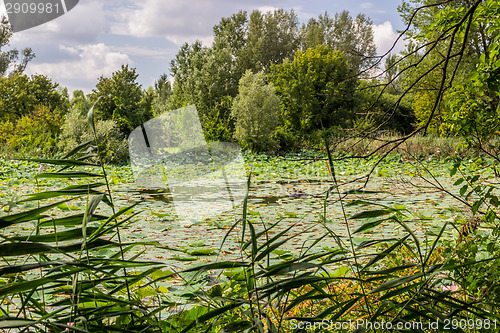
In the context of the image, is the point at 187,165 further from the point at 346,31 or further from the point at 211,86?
the point at 346,31

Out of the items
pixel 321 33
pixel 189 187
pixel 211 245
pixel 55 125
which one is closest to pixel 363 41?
pixel 321 33

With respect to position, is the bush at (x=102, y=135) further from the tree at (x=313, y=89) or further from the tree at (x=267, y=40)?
the tree at (x=267, y=40)

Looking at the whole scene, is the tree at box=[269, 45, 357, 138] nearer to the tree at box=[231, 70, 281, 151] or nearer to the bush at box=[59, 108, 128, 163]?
the tree at box=[231, 70, 281, 151]

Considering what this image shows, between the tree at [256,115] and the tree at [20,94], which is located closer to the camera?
the tree at [256,115]

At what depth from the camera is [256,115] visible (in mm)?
10875

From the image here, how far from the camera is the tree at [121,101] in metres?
12.4

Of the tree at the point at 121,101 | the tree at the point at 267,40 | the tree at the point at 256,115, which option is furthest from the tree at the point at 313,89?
the tree at the point at 267,40

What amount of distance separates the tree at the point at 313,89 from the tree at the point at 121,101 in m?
5.15

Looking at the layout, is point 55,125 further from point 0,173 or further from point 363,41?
point 363,41

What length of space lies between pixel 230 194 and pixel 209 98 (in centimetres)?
876

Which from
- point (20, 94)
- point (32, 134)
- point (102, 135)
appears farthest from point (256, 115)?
point (20, 94)

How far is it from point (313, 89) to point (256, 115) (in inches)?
106

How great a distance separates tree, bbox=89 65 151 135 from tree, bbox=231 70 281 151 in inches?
153

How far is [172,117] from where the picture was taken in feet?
42.7
